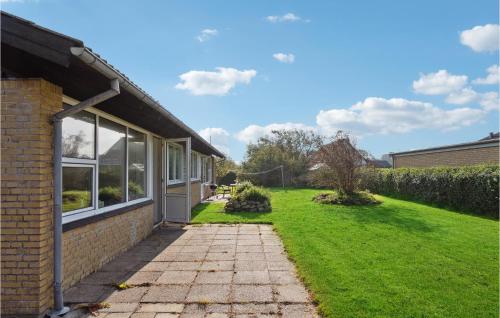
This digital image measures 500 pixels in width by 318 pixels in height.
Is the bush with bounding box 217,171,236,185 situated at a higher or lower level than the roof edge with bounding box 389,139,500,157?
lower

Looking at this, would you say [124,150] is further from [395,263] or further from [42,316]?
[395,263]

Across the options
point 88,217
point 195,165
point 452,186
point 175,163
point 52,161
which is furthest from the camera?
point 195,165

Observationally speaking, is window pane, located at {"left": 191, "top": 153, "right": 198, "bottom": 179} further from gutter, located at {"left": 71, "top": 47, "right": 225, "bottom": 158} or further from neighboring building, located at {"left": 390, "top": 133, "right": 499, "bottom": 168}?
neighboring building, located at {"left": 390, "top": 133, "right": 499, "bottom": 168}

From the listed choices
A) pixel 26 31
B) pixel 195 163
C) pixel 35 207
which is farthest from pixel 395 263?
pixel 195 163

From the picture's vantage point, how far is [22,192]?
3824mm

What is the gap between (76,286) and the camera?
4730 mm

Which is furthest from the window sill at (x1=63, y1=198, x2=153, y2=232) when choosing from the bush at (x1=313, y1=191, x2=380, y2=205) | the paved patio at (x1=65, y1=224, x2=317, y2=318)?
the bush at (x1=313, y1=191, x2=380, y2=205)

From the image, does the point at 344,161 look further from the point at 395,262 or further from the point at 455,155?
the point at 395,262

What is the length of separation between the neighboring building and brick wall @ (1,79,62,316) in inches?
694

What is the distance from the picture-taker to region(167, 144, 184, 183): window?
11.1m

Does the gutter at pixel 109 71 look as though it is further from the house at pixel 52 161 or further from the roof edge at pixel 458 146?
the roof edge at pixel 458 146

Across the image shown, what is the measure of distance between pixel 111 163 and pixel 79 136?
1.32 meters

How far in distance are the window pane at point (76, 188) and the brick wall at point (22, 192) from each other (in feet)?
2.63

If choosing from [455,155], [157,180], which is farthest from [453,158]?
[157,180]
